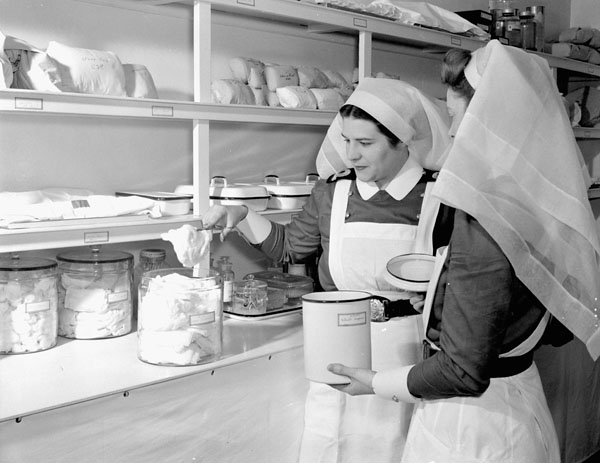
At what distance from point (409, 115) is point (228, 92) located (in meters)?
0.68

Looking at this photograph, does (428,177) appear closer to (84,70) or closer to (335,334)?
(335,334)

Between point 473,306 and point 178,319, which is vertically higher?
point 473,306

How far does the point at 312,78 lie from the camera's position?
9.24 feet

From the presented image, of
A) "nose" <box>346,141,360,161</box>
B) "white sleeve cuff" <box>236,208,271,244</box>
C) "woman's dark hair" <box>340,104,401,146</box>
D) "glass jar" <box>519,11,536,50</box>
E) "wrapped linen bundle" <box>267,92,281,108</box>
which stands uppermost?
"glass jar" <box>519,11,536,50</box>

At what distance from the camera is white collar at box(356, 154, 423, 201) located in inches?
81.5

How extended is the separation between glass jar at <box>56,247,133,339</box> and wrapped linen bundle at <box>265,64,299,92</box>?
879mm

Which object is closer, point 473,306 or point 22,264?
point 473,306

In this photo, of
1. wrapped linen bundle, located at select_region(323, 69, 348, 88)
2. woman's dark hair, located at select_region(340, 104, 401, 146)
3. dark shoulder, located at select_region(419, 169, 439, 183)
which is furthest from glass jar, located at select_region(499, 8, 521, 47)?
woman's dark hair, located at select_region(340, 104, 401, 146)

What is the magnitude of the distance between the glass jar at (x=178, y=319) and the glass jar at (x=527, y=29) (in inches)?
93.9

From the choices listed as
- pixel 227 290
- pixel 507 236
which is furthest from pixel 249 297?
pixel 507 236

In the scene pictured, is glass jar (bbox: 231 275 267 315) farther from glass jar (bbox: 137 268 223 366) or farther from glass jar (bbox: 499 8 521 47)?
glass jar (bbox: 499 8 521 47)

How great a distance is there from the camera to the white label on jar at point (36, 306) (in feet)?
6.40

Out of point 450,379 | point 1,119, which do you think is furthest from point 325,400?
point 1,119

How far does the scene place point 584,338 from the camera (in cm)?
145
